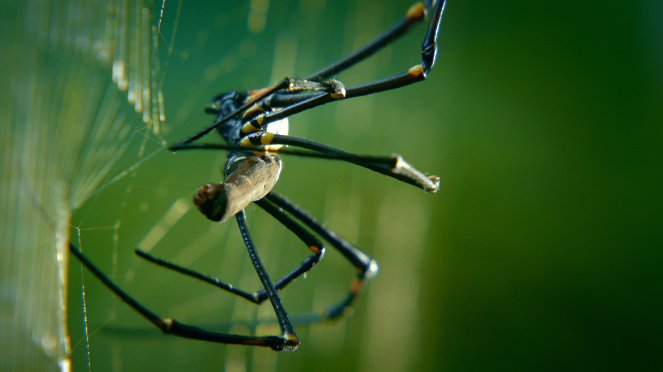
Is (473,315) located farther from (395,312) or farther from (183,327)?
(183,327)

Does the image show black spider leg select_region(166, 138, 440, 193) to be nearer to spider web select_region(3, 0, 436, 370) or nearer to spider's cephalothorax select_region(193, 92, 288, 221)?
spider's cephalothorax select_region(193, 92, 288, 221)

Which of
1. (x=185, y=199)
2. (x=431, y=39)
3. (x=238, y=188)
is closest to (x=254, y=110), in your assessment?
(x=238, y=188)

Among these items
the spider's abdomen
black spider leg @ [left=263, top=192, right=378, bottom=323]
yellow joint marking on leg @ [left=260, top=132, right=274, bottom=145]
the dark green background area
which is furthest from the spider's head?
the dark green background area

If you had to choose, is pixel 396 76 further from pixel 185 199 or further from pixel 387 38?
pixel 185 199

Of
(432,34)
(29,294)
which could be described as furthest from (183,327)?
(432,34)

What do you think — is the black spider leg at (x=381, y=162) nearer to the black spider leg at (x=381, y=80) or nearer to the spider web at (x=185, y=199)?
the black spider leg at (x=381, y=80)
